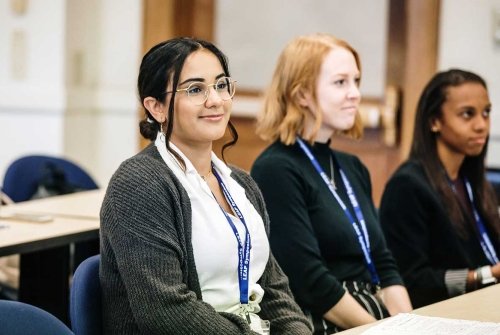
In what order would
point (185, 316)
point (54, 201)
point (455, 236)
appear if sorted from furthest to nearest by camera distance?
point (54, 201)
point (455, 236)
point (185, 316)

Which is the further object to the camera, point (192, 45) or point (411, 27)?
point (411, 27)

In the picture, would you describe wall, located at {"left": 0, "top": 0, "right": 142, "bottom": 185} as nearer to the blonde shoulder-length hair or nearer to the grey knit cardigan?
the blonde shoulder-length hair

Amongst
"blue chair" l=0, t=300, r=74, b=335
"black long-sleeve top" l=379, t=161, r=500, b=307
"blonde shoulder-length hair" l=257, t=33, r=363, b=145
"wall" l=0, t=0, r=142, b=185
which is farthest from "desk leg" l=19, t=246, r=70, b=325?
"wall" l=0, t=0, r=142, b=185

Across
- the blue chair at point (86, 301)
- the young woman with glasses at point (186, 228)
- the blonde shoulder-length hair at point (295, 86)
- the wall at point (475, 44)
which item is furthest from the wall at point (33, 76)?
the blue chair at point (86, 301)

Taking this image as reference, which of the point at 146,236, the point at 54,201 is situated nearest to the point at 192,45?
the point at 146,236

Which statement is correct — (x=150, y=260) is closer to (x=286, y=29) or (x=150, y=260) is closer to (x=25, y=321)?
(x=25, y=321)

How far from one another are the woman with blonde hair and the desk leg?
37.7 inches

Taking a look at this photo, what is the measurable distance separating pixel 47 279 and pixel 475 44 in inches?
102

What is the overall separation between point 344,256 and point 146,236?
968 mm

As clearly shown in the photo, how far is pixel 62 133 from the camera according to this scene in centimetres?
586

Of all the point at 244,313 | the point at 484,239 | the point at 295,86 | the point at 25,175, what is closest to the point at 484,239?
the point at 484,239

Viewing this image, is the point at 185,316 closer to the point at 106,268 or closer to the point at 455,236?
the point at 106,268

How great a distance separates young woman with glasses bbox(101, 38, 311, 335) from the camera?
188 centimetres

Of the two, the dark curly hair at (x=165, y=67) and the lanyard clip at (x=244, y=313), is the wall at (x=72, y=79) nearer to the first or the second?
the dark curly hair at (x=165, y=67)
